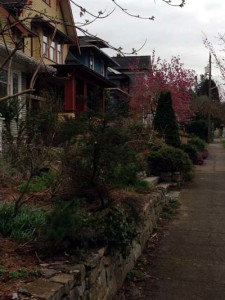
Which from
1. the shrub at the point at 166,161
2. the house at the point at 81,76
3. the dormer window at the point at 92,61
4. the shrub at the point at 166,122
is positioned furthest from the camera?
the dormer window at the point at 92,61

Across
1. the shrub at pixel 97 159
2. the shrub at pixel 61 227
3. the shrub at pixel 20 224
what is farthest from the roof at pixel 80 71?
the shrub at pixel 61 227

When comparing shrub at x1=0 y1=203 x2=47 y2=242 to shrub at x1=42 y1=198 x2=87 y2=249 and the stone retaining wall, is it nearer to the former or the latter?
shrub at x1=42 y1=198 x2=87 y2=249

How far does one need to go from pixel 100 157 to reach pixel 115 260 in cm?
125

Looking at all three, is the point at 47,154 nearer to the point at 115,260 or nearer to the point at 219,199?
the point at 115,260

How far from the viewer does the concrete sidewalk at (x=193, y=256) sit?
Answer: 18.0 ft

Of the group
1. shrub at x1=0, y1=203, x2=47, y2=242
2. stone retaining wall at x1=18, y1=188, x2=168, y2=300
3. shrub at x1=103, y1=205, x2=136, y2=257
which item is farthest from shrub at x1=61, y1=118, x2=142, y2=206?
stone retaining wall at x1=18, y1=188, x2=168, y2=300

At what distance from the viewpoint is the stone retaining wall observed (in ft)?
11.6

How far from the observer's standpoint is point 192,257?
22.1ft

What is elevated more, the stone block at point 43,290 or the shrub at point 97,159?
the shrub at point 97,159

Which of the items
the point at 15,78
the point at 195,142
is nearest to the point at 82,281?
the point at 15,78

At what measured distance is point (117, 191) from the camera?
6859 millimetres

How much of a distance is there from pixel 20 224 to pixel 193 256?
300 cm

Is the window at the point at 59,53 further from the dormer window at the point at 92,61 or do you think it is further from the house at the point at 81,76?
the dormer window at the point at 92,61

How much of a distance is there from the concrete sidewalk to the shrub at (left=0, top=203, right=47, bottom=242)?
155cm
